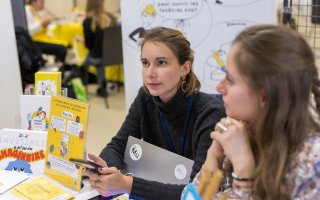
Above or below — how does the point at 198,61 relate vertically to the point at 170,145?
above

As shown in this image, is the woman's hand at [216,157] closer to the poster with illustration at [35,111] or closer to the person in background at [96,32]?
the poster with illustration at [35,111]

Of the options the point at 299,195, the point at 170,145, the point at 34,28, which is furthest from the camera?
the point at 34,28

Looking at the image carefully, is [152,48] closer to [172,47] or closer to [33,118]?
[172,47]

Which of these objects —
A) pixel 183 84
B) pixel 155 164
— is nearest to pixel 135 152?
pixel 155 164

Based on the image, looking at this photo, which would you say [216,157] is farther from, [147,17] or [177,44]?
[147,17]

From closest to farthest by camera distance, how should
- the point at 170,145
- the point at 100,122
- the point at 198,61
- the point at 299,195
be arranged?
the point at 299,195
the point at 170,145
the point at 198,61
the point at 100,122

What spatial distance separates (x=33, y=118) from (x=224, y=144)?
906 mm

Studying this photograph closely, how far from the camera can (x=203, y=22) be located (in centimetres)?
247

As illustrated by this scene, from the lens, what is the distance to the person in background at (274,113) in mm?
896

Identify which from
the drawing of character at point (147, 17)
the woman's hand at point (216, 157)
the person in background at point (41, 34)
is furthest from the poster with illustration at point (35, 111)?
the person in background at point (41, 34)

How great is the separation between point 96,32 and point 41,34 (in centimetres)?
86

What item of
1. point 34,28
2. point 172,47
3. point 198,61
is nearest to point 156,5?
point 198,61

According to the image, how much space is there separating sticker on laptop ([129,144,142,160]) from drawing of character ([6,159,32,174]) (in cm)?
41

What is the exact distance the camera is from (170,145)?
5.19ft
